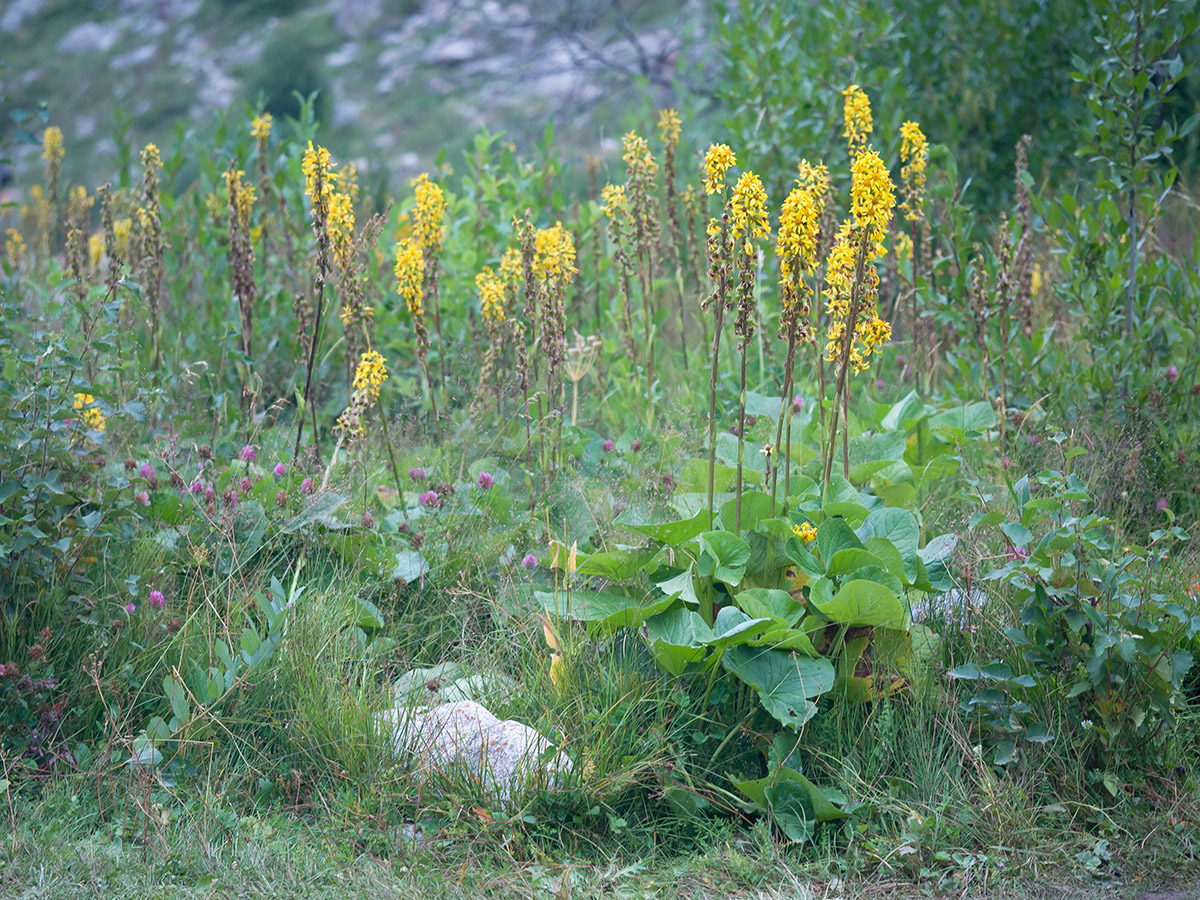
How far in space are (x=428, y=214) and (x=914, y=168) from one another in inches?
74.4

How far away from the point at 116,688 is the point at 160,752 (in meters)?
0.24

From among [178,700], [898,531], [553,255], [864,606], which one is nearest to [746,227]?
[898,531]

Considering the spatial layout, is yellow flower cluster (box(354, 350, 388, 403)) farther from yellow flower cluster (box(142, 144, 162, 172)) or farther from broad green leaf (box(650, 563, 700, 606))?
yellow flower cluster (box(142, 144, 162, 172))

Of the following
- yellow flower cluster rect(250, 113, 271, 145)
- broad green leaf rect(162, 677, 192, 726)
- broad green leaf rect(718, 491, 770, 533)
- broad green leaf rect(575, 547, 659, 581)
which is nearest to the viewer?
broad green leaf rect(162, 677, 192, 726)

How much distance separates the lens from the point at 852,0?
597cm

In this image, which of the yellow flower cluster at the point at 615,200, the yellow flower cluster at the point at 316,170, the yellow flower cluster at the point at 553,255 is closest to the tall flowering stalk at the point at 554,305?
the yellow flower cluster at the point at 553,255

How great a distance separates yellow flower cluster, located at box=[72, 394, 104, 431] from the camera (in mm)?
3113

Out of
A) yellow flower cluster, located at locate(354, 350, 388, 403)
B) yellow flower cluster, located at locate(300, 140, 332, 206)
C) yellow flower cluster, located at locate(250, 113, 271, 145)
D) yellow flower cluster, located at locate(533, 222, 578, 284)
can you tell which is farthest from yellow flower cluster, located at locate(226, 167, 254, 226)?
yellow flower cluster, located at locate(533, 222, 578, 284)

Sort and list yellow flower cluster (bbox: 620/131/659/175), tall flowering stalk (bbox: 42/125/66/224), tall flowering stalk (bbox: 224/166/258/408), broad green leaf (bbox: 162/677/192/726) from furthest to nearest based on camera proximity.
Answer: tall flowering stalk (bbox: 42/125/66/224) < tall flowering stalk (bbox: 224/166/258/408) < yellow flower cluster (bbox: 620/131/659/175) < broad green leaf (bbox: 162/677/192/726)

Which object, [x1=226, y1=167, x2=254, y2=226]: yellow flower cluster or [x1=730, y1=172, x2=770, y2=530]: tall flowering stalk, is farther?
[x1=226, y1=167, x2=254, y2=226]: yellow flower cluster

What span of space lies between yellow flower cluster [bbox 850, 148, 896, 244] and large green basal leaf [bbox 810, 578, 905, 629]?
2.88ft

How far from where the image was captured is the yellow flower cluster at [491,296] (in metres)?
3.64

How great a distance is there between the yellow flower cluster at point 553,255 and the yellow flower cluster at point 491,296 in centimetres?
19

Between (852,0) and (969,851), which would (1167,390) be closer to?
(969,851)
